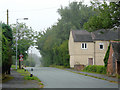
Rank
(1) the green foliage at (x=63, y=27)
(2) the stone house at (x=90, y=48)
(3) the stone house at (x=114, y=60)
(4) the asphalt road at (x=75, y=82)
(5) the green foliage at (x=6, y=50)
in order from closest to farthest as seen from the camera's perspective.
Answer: (4) the asphalt road at (x=75, y=82) → (5) the green foliage at (x=6, y=50) → (3) the stone house at (x=114, y=60) → (2) the stone house at (x=90, y=48) → (1) the green foliage at (x=63, y=27)

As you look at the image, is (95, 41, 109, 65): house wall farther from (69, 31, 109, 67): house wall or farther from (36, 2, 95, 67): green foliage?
(36, 2, 95, 67): green foliage

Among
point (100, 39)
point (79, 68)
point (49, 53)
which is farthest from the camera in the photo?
point (49, 53)

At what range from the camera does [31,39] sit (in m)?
63.7

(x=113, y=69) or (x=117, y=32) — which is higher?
(x=117, y=32)

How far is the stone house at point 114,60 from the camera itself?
3008 cm

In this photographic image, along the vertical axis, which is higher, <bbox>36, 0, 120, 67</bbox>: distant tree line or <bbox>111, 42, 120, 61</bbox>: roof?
<bbox>36, 0, 120, 67</bbox>: distant tree line

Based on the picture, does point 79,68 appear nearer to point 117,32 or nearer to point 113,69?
point 117,32

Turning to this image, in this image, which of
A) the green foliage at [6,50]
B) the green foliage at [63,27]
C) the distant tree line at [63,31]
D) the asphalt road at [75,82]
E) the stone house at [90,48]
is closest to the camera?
the asphalt road at [75,82]

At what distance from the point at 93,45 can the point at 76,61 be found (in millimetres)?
5157

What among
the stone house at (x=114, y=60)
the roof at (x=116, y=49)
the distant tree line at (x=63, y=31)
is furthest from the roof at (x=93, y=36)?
the roof at (x=116, y=49)

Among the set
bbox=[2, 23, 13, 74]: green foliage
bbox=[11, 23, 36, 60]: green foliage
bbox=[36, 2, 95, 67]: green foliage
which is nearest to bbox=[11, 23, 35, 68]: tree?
bbox=[11, 23, 36, 60]: green foliage

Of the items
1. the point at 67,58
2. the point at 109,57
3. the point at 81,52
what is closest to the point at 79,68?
the point at 81,52

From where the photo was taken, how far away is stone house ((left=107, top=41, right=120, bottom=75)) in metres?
30.1

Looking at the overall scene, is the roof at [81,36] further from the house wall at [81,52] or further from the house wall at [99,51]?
the house wall at [99,51]
